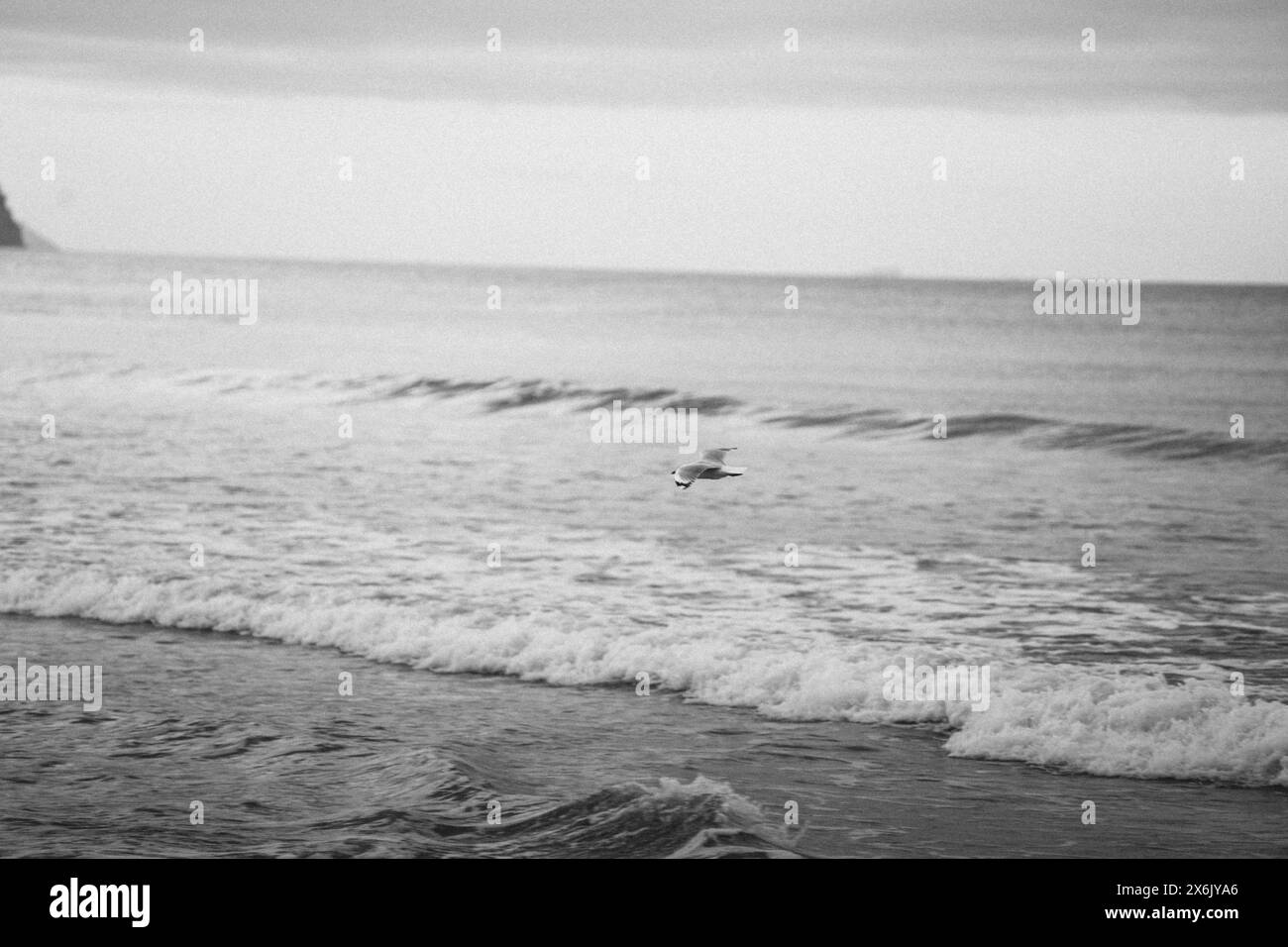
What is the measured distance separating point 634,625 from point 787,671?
197 centimetres

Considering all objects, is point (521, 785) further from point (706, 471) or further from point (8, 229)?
point (8, 229)

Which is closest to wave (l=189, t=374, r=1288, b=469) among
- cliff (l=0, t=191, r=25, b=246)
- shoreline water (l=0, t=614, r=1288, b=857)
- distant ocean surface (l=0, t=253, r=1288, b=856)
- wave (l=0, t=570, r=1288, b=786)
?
distant ocean surface (l=0, t=253, r=1288, b=856)

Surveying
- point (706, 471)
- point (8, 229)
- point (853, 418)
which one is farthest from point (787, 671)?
point (8, 229)

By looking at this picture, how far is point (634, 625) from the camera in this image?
41.3 feet

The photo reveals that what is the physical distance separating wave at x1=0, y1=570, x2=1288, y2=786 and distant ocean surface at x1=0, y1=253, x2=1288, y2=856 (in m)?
0.03

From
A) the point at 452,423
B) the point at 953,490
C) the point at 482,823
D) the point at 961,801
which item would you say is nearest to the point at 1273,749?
the point at 961,801

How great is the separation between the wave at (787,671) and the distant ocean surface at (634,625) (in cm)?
3

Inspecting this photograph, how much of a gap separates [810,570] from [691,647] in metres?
3.37

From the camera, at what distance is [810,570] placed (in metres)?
14.8

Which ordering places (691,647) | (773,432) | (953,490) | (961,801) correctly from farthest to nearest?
(773,432)
(953,490)
(691,647)
(961,801)

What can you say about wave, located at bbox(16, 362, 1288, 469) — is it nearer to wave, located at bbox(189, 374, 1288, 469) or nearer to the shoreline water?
wave, located at bbox(189, 374, 1288, 469)

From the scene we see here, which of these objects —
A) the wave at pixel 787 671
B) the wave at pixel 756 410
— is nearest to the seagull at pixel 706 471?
the wave at pixel 787 671
